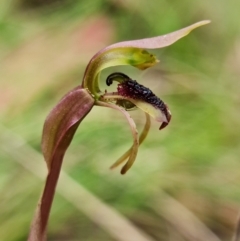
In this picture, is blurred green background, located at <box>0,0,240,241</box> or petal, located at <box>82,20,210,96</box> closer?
petal, located at <box>82,20,210,96</box>

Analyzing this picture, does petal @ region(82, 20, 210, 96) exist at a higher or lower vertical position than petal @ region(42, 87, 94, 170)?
higher

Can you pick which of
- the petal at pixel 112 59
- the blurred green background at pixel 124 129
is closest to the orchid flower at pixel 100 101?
the petal at pixel 112 59

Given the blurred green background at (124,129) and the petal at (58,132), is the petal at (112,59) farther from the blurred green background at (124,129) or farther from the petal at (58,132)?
the blurred green background at (124,129)

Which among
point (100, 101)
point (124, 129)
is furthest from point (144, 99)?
point (124, 129)

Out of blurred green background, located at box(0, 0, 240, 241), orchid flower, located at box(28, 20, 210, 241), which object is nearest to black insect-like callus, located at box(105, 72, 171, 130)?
orchid flower, located at box(28, 20, 210, 241)

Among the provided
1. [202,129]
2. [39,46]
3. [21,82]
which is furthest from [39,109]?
[202,129]

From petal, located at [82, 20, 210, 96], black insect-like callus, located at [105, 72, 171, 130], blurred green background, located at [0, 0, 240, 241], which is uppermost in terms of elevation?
petal, located at [82, 20, 210, 96]

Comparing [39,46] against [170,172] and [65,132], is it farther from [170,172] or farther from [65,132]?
[65,132]

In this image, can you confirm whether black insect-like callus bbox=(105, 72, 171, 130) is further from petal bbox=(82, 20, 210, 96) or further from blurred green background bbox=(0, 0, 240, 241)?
blurred green background bbox=(0, 0, 240, 241)

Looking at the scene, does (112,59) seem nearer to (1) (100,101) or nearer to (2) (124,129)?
(1) (100,101)
